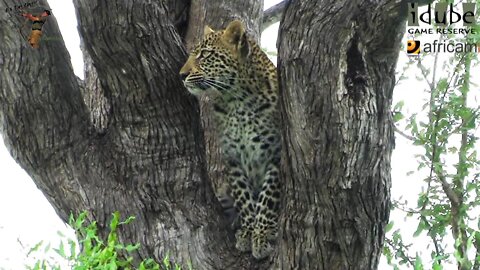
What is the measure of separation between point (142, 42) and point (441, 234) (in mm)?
2420

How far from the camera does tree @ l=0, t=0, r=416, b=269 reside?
14.7 ft

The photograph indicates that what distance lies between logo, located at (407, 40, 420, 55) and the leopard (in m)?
1.11

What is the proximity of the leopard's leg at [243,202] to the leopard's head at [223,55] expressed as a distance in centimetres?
57

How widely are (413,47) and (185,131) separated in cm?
224

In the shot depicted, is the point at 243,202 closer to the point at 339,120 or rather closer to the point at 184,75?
the point at 184,75

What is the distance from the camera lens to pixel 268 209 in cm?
574

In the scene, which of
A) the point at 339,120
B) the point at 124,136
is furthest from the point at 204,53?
the point at 339,120

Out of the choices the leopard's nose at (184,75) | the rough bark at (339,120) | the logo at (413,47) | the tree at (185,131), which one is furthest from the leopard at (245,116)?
the logo at (413,47)

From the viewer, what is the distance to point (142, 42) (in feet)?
16.6

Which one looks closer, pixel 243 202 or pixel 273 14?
pixel 243 202

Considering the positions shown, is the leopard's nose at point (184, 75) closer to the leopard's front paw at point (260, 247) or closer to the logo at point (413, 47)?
the leopard's front paw at point (260, 247)

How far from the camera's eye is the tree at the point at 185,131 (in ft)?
14.7

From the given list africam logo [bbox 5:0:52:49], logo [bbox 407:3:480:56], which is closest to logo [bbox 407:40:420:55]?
logo [bbox 407:3:480:56]

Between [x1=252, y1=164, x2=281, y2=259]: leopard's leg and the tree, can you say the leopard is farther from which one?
the tree
